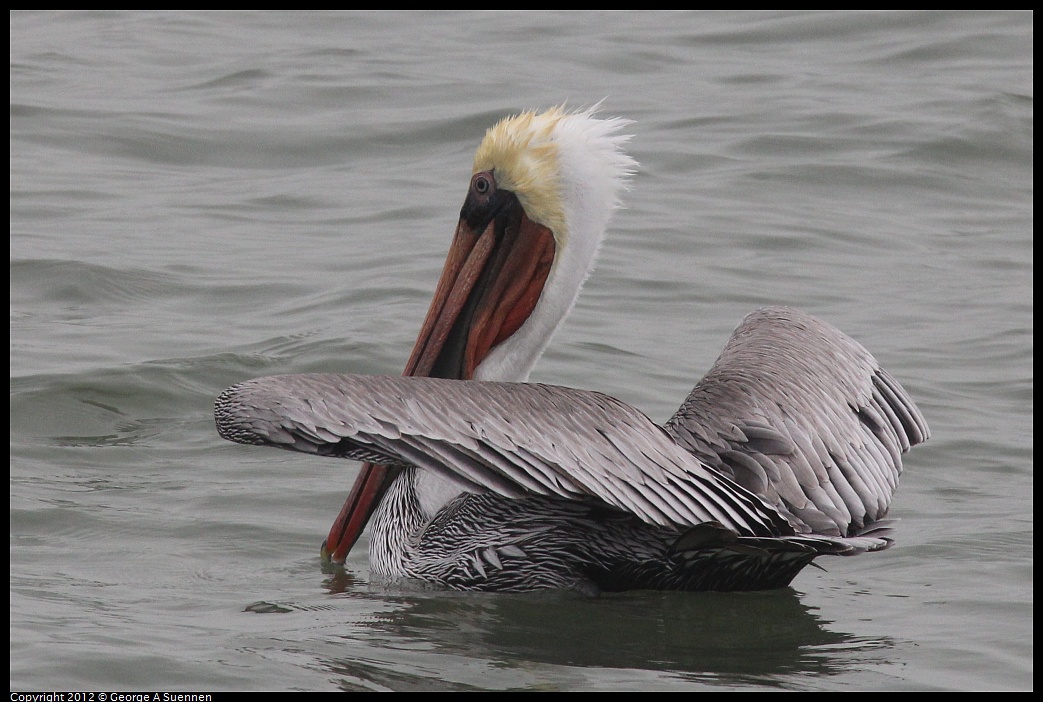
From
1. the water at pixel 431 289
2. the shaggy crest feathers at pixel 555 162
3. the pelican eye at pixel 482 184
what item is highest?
the shaggy crest feathers at pixel 555 162

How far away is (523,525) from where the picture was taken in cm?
445

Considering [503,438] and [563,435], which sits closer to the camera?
[503,438]

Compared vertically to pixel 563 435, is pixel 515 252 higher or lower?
higher

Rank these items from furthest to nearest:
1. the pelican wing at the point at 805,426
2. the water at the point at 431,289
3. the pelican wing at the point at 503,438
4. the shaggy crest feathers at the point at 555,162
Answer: the shaggy crest feathers at the point at 555,162, the pelican wing at the point at 805,426, the water at the point at 431,289, the pelican wing at the point at 503,438

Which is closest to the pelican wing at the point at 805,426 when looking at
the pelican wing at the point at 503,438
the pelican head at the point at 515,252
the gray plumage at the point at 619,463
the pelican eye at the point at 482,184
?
the gray plumage at the point at 619,463

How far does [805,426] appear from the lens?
4613mm

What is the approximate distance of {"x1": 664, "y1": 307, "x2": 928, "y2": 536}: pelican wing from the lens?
4.38 m

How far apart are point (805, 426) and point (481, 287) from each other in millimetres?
1053

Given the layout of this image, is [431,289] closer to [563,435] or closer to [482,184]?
[482,184]

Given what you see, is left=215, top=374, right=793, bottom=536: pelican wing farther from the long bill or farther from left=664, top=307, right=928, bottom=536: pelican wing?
the long bill

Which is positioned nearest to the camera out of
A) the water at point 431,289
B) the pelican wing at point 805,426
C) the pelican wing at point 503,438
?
the pelican wing at point 503,438

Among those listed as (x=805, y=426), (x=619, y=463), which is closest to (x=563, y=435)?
(x=619, y=463)

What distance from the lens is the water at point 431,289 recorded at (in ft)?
13.8

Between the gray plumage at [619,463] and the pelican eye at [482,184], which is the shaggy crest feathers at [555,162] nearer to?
the pelican eye at [482,184]
